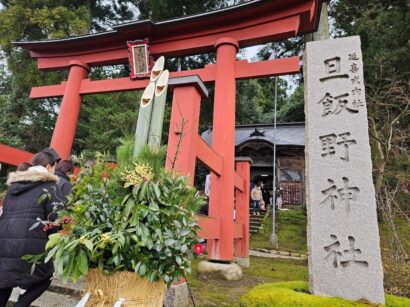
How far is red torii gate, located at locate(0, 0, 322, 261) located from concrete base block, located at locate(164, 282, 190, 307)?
817mm

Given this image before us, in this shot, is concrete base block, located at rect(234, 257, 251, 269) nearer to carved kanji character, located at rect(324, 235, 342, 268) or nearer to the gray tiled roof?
carved kanji character, located at rect(324, 235, 342, 268)

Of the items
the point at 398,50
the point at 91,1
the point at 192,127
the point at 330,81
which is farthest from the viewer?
the point at 91,1

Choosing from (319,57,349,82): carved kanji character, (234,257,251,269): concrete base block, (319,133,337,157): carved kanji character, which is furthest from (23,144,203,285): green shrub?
(234,257,251,269): concrete base block

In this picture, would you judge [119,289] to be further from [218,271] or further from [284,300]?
[218,271]

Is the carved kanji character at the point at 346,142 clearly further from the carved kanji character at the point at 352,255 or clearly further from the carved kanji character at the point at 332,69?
the carved kanji character at the point at 352,255

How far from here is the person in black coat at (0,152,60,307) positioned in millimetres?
2170

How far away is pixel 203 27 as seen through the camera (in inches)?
243

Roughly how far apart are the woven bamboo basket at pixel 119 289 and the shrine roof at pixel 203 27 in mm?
5210

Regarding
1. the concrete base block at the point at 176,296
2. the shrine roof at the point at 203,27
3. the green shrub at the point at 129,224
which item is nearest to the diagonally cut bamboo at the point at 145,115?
the green shrub at the point at 129,224

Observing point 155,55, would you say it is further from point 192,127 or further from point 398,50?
point 398,50

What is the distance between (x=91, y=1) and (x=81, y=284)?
45.2ft

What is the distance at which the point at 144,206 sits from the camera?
1.54 m

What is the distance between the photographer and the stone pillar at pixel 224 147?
469 centimetres

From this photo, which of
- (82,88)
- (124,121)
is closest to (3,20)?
Answer: (124,121)
